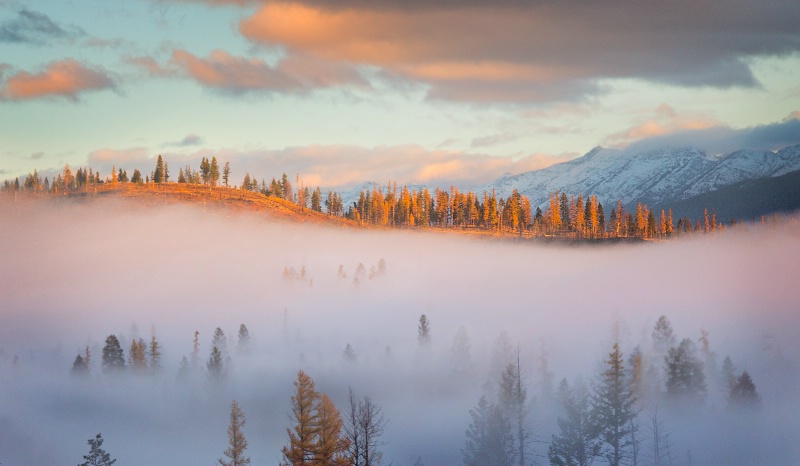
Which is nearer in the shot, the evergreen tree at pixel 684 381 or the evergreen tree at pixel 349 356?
the evergreen tree at pixel 684 381

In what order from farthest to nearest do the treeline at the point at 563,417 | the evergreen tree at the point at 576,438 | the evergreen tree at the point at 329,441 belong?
the evergreen tree at the point at 576,438, the treeline at the point at 563,417, the evergreen tree at the point at 329,441

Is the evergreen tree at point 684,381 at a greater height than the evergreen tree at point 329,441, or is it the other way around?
the evergreen tree at point 329,441

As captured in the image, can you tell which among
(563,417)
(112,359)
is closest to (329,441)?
(563,417)

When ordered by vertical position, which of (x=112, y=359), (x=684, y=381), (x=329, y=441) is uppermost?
(x=329, y=441)

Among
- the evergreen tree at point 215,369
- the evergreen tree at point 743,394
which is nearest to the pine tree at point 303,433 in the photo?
the evergreen tree at point 743,394

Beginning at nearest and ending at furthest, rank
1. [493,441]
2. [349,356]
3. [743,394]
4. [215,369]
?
[493,441] < [743,394] < [215,369] < [349,356]

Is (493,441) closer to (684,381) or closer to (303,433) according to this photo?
(303,433)

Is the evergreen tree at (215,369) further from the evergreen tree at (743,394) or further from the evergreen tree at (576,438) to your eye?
the evergreen tree at (576,438)

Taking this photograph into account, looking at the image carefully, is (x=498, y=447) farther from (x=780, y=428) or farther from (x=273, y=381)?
(x=273, y=381)

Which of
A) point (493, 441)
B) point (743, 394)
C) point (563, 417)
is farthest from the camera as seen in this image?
point (563, 417)

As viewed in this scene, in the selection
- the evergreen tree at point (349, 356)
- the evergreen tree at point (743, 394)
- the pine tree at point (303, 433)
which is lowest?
the evergreen tree at point (349, 356)

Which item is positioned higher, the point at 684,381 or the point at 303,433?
the point at 303,433

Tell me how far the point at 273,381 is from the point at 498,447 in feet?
368

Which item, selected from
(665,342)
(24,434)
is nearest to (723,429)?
(665,342)
